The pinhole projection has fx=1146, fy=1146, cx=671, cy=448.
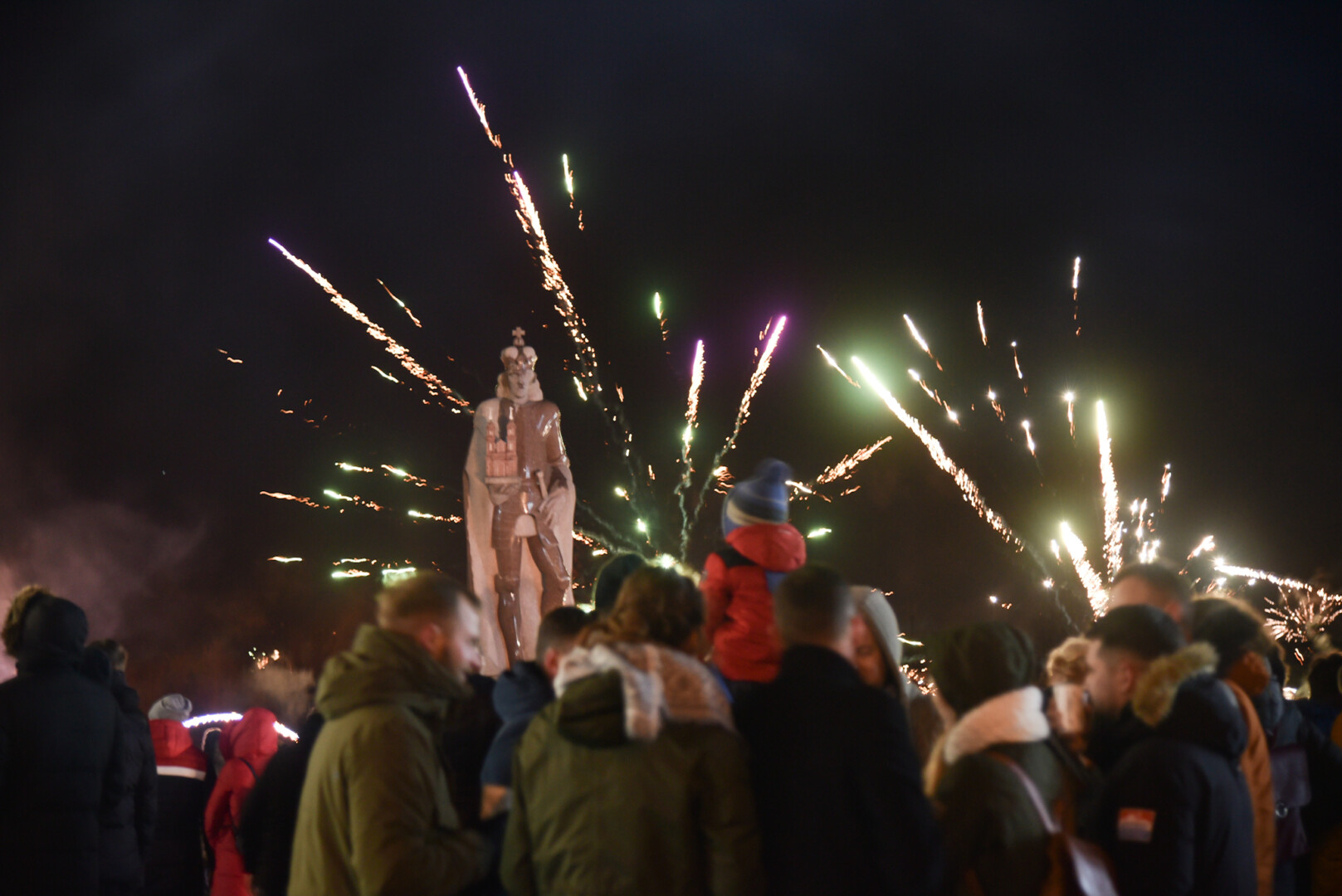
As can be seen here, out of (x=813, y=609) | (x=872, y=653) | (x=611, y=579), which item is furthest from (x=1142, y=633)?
(x=611, y=579)

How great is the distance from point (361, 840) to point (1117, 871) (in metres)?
2.45

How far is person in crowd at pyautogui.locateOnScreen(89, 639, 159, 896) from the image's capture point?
6.23 m

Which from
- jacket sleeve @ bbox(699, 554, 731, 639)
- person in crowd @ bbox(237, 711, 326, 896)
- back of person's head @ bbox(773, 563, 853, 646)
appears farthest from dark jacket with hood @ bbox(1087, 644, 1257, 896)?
person in crowd @ bbox(237, 711, 326, 896)

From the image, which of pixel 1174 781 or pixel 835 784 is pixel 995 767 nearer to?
pixel 835 784

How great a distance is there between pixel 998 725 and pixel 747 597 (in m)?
1.68

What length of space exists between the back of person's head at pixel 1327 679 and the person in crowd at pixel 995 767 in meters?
3.94

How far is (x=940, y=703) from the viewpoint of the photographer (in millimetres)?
3824

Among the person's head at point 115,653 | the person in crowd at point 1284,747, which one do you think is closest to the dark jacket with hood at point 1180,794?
the person in crowd at point 1284,747

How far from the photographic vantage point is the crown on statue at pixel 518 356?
1162 cm

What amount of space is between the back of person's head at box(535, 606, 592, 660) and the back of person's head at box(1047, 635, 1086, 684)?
2.03m

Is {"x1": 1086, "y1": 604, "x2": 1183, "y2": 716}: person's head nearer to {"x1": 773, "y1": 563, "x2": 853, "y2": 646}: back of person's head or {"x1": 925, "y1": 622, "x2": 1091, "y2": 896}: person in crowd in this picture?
{"x1": 925, "y1": 622, "x2": 1091, "y2": 896}: person in crowd

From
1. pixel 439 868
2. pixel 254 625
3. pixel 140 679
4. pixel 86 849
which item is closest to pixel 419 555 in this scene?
pixel 254 625

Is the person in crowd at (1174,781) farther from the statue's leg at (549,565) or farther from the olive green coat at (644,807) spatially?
the statue's leg at (549,565)

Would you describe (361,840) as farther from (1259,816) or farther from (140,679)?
(140,679)
